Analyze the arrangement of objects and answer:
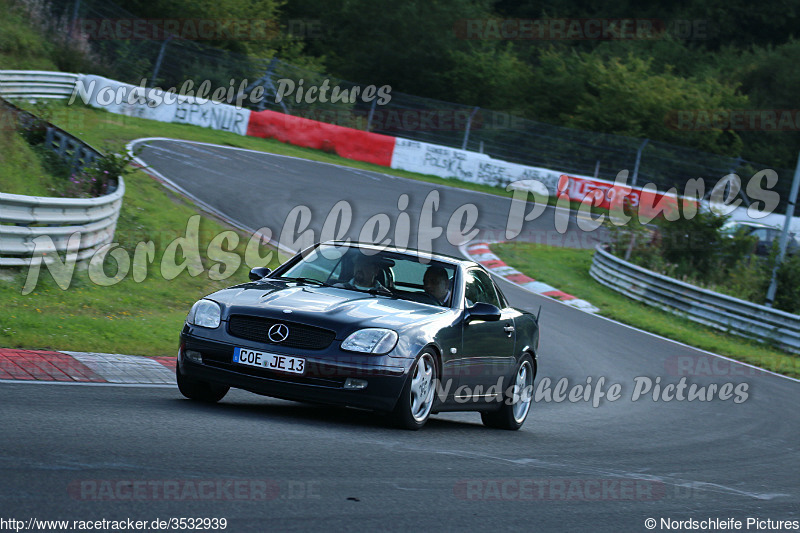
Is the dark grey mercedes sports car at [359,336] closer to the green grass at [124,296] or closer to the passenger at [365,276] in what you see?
the passenger at [365,276]

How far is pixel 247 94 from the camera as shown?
37.3m

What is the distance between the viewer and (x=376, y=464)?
6145 mm

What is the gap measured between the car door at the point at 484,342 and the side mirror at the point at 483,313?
0.04m

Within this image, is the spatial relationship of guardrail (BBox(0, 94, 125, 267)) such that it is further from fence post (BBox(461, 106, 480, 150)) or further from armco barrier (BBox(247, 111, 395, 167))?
fence post (BBox(461, 106, 480, 150))

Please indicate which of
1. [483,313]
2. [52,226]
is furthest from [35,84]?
[483,313]

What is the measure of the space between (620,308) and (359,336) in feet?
52.4

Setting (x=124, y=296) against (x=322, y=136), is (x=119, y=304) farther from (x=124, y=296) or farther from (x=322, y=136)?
(x=322, y=136)

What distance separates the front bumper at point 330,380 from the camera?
7230mm

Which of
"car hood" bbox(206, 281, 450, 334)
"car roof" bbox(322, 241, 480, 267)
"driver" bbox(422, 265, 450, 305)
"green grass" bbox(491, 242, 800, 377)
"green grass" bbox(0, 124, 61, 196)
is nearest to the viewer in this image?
"car hood" bbox(206, 281, 450, 334)

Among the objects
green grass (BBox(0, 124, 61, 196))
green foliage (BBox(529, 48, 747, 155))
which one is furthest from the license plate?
green foliage (BBox(529, 48, 747, 155))

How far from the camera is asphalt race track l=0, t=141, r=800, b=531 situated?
4785 mm

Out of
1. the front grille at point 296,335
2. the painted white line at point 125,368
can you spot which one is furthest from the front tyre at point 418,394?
the painted white line at point 125,368

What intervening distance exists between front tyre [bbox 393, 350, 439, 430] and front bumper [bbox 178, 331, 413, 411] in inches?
4.1

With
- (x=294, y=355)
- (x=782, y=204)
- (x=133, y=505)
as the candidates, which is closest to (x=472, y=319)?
(x=294, y=355)
